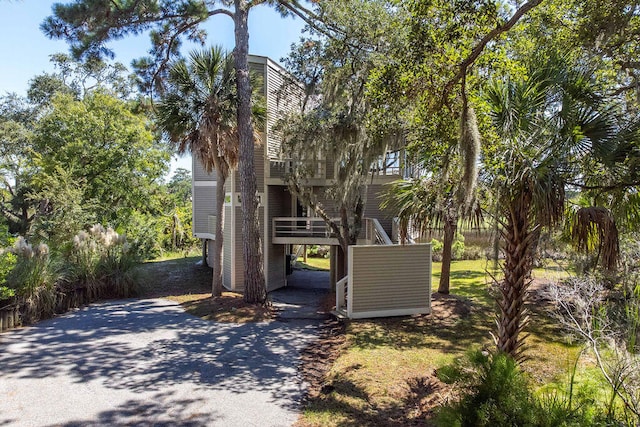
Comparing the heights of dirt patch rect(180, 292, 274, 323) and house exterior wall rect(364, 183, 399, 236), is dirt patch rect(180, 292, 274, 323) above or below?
below

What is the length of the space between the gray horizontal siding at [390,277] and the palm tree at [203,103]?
5.23 m

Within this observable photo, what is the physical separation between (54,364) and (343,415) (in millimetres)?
5492

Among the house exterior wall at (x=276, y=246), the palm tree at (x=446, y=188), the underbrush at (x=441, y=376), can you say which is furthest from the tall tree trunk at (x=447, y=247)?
the house exterior wall at (x=276, y=246)

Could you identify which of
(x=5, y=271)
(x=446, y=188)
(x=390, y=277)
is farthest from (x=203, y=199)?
(x=446, y=188)

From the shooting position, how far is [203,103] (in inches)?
450

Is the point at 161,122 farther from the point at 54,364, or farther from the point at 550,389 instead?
the point at 550,389

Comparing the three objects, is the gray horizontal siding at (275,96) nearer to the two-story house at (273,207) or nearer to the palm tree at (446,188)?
the two-story house at (273,207)

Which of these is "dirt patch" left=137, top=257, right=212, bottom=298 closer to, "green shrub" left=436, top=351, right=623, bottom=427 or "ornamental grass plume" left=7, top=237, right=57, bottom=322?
"ornamental grass plume" left=7, top=237, right=57, bottom=322

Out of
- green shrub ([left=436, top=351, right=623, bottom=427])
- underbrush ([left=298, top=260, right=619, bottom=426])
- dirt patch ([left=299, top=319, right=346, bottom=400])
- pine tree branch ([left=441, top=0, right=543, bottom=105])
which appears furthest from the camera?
dirt patch ([left=299, top=319, right=346, bottom=400])

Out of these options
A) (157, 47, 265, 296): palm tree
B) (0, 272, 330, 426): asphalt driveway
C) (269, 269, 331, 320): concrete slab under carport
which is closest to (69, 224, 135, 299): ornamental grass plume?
(0, 272, 330, 426): asphalt driveway

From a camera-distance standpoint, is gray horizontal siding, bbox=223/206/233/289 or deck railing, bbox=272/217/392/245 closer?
deck railing, bbox=272/217/392/245

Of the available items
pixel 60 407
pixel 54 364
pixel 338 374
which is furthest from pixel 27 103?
pixel 338 374

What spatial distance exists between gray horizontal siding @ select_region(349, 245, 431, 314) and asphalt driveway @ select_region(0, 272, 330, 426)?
65.7 inches

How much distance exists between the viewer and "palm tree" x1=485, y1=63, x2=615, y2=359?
4.52 metres
